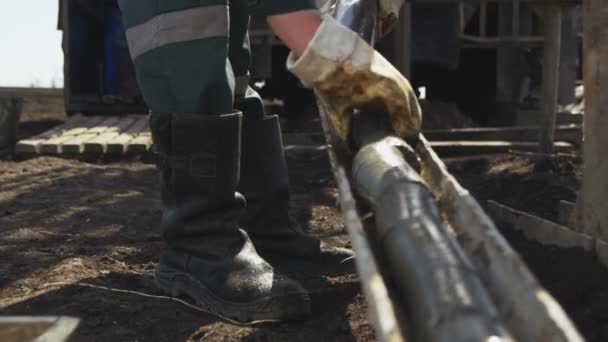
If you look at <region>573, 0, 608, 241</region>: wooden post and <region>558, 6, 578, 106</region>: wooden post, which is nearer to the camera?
<region>573, 0, 608, 241</region>: wooden post

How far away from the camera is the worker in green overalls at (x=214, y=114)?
2.23m

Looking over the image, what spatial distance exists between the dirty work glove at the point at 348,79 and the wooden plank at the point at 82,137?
383cm

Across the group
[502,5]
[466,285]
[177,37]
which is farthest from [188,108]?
[502,5]

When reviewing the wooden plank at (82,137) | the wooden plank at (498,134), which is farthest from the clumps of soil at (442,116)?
the wooden plank at (82,137)

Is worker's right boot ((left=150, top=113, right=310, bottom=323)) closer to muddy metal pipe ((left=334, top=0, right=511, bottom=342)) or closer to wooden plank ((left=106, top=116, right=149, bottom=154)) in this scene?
muddy metal pipe ((left=334, top=0, right=511, bottom=342))

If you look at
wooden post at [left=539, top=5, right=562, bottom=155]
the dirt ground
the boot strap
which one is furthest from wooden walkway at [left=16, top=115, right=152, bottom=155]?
the boot strap

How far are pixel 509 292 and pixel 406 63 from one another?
529 centimetres

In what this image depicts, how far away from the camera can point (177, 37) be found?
7.52ft

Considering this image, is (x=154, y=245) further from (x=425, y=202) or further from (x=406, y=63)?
(x=406, y=63)

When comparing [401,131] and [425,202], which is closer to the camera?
[425,202]

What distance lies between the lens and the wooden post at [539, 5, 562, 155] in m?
4.99

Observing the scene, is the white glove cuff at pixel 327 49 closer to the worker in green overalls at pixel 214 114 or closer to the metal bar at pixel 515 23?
the worker in green overalls at pixel 214 114

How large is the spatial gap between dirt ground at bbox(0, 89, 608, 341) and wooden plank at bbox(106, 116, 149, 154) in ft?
0.84

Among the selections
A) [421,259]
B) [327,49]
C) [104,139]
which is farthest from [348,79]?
[104,139]
